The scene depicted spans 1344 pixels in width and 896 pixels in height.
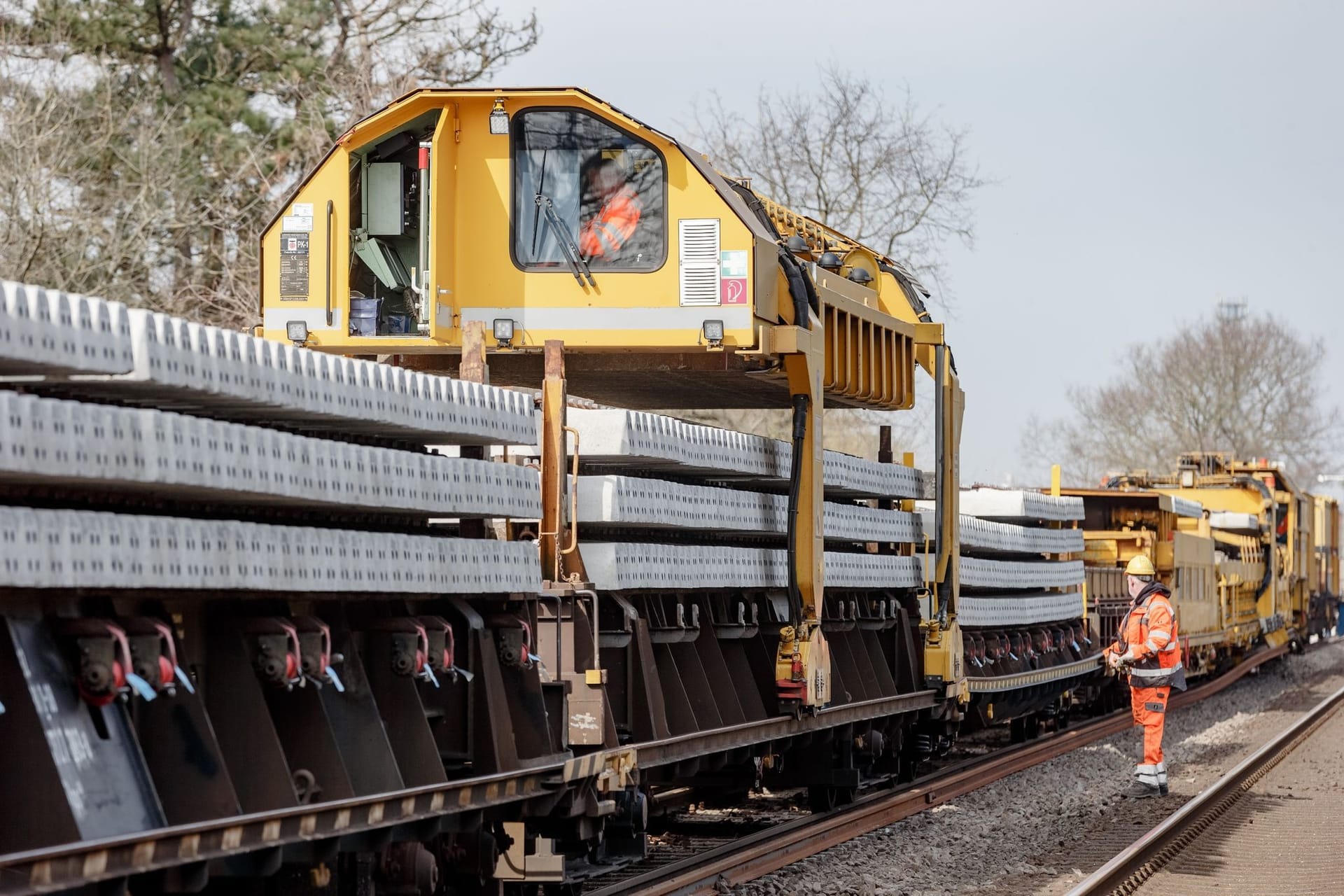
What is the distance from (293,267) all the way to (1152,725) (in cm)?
782

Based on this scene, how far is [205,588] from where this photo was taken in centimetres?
567

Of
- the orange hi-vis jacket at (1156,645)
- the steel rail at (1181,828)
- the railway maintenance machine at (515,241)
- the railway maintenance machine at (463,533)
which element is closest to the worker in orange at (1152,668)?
the orange hi-vis jacket at (1156,645)

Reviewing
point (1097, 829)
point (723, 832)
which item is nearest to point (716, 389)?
point (723, 832)

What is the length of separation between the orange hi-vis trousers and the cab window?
250 inches

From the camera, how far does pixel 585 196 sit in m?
10.1

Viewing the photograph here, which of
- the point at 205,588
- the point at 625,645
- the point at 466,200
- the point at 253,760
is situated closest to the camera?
the point at 205,588

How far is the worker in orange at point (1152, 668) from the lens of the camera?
1416cm

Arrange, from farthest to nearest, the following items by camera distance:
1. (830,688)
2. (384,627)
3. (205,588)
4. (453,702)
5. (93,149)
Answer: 1. (93,149)
2. (830,688)
3. (453,702)
4. (384,627)
5. (205,588)

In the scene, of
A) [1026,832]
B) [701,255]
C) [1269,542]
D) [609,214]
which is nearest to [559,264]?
[609,214]

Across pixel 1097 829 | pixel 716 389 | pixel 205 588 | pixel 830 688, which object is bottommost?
pixel 1097 829

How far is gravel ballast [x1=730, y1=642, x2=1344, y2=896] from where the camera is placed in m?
10.5

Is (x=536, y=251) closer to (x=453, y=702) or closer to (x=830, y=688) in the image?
(x=453, y=702)

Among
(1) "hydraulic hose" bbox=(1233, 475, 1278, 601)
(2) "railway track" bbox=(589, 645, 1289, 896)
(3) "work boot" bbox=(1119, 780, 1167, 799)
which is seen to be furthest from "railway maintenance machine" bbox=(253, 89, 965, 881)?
(1) "hydraulic hose" bbox=(1233, 475, 1278, 601)

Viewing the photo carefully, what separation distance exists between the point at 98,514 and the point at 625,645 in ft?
14.5
